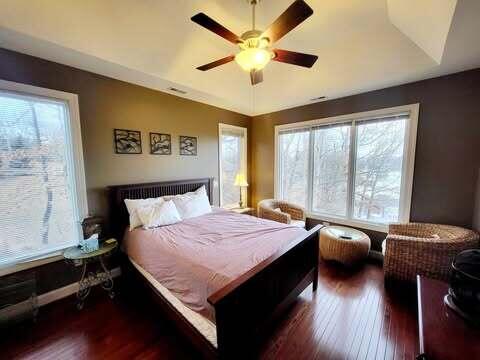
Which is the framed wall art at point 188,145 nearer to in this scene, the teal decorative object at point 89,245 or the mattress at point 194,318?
the teal decorative object at point 89,245

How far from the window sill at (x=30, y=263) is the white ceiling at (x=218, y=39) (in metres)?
2.10

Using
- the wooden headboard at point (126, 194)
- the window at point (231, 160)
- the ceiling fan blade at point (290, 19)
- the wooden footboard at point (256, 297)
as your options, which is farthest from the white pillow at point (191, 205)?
the ceiling fan blade at point (290, 19)

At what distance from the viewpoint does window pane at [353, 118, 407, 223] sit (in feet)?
9.51

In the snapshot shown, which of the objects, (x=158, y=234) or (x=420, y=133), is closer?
(x=158, y=234)

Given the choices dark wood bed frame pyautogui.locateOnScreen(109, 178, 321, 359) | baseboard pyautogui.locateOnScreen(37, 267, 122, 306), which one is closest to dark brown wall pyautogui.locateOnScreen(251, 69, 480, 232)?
dark wood bed frame pyautogui.locateOnScreen(109, 178, 321, 359)

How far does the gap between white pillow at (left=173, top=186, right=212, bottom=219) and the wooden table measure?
2.47 meters

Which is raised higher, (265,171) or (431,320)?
(265,171)

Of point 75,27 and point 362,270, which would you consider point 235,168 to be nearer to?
point 362,270

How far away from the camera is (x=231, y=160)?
4305 millimetres

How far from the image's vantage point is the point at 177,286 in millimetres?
1568

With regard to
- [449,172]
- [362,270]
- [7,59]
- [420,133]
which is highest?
[7,59]

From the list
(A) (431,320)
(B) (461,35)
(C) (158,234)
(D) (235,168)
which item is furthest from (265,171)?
(A) (431,320)

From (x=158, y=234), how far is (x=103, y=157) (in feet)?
4.17

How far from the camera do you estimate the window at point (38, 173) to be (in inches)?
75.9
